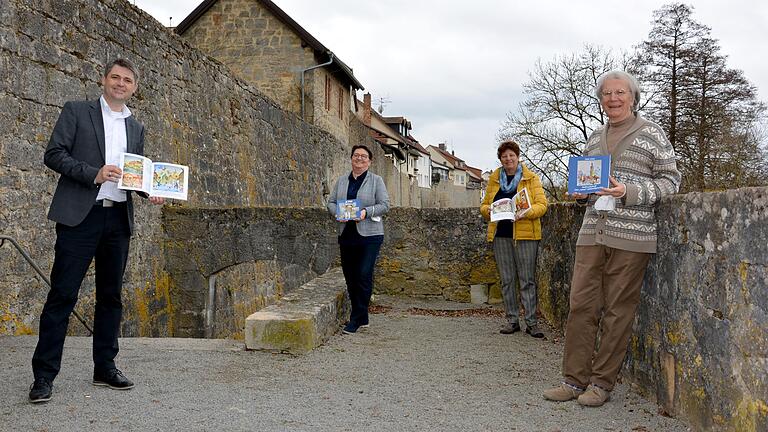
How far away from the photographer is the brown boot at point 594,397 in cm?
366

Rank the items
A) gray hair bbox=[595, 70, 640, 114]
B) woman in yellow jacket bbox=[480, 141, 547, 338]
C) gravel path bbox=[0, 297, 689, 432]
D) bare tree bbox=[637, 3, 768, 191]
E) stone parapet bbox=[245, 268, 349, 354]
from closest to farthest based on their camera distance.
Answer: gravel path bbox=[0, 297, 689, 432] → gray hair bbox=[595, 70, 640, 114] → stone parapet bbox=[245, 268, 349, 354] → woman in yellow jacket bbox=[480, 141, 547, 338] → bare tree bbox=[637, 3, 768, 191]

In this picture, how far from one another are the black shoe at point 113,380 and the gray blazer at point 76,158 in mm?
952

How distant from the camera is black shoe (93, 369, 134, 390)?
3.87 meters

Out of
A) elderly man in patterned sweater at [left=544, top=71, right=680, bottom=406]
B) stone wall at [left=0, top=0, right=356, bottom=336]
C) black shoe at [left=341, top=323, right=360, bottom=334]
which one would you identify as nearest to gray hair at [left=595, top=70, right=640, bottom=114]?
elderly man in patterned sweater at [left=544, top=71, right=680, bottom=406]

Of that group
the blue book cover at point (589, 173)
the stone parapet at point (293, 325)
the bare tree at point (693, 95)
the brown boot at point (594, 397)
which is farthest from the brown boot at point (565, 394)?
the bare tree at point (693, 95)

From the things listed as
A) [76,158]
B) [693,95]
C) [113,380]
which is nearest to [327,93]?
[693,95]

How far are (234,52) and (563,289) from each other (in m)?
16.3

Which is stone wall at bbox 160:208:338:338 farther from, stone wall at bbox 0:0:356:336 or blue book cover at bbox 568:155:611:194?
blue book cover at bbox 568:155:611:194

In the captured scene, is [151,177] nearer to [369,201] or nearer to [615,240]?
[369,201]

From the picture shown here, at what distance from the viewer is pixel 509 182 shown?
632cm

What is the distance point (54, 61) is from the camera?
20.7ft

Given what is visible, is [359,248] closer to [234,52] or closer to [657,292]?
[657,292]

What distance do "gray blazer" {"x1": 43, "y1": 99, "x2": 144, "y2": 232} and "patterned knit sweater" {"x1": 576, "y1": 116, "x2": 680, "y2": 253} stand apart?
2.85 metres

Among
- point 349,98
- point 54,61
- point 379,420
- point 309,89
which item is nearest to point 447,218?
point 54,61
